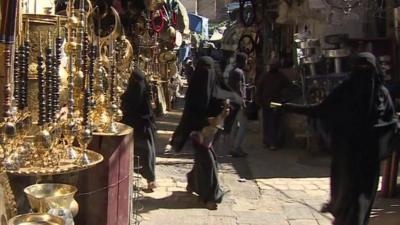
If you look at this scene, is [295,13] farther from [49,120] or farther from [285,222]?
[49,120]

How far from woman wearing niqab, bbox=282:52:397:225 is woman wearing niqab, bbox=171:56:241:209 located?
177cm

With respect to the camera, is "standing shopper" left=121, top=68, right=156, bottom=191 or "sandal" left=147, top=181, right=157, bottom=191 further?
"sandal" left=147, top=181, right=157, bottom=191

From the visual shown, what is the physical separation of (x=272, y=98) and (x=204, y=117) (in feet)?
13.7

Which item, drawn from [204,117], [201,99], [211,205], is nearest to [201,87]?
[201,99]

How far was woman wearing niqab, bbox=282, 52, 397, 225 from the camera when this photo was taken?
4.54 meters

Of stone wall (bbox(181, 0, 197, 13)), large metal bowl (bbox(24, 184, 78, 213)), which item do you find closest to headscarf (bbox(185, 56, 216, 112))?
large metal bowl (bbox(24, 184, 78, 213))

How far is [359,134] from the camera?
181 inches

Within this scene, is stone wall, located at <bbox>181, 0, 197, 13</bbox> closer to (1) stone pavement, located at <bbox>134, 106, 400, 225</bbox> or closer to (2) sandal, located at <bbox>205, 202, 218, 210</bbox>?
(1) stone pavement, located at <bbox>134, 106, 400, 225</bbox>

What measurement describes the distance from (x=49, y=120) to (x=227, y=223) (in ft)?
10.8

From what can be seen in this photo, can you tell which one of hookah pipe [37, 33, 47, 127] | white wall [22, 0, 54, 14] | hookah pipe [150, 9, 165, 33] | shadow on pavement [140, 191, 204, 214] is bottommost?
shadow on pavement [140, 191, 204, 214]

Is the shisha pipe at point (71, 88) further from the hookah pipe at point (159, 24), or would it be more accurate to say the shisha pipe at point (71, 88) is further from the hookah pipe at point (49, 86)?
the hookah pipe at point (159, 24)

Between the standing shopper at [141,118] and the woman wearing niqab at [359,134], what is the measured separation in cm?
252

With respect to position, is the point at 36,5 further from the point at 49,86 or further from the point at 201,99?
the point at 201,99

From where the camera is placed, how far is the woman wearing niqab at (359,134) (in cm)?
454
